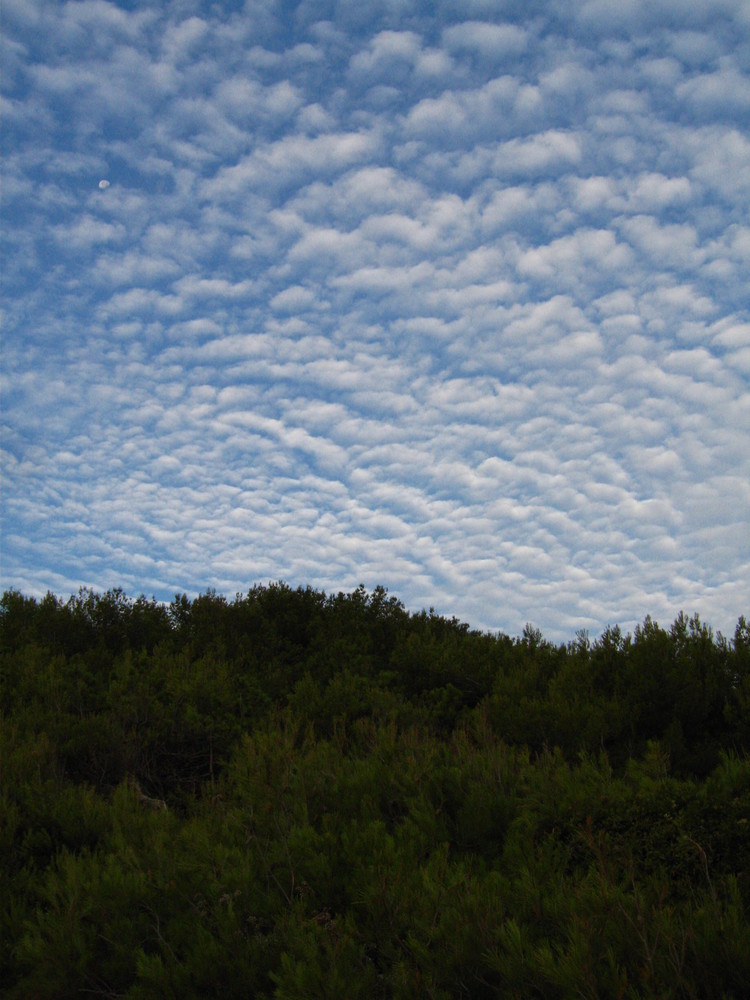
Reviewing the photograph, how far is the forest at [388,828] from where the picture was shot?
13.6 ft

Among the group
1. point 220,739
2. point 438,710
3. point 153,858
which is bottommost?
point 153,858

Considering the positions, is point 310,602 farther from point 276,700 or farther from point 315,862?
point 315,862

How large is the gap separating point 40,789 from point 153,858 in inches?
102

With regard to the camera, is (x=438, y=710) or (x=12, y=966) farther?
(x=438, y=710)

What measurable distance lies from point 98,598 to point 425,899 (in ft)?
43.9

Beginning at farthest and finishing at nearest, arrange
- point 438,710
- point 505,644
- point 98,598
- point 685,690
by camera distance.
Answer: point 98,598 < point 505,644 < point 438,710 < point 685,690

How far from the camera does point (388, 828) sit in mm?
6801

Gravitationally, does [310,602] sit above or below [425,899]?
above

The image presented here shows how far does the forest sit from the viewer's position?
4.15m

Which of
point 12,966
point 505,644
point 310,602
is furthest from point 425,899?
point 310,602

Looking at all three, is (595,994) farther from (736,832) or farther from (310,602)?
(310,602)

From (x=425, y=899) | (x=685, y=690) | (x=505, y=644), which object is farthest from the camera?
(x=505, y=644)

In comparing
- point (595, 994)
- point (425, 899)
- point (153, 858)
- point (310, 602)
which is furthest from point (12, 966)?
point (310, 602)

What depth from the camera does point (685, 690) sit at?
31.5 feet
